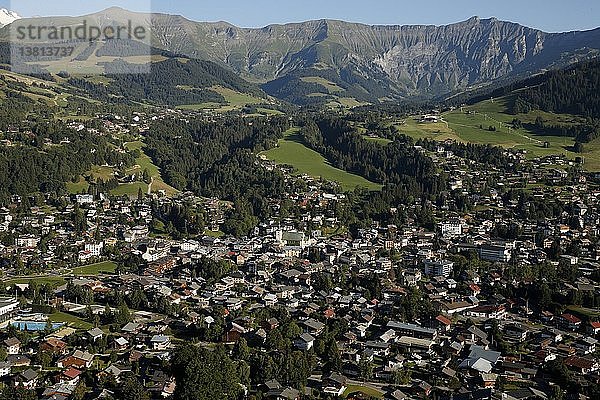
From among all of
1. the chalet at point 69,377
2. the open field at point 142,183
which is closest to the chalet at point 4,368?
the chalet at point 69,377

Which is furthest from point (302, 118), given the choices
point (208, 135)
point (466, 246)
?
point (466, 246)

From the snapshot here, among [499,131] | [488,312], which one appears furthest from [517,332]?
[499,131]

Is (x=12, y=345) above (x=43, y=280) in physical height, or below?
above

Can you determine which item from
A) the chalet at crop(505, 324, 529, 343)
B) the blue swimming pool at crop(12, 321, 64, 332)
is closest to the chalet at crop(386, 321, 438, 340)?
the chalet at crop(505, 324, 529, 343)

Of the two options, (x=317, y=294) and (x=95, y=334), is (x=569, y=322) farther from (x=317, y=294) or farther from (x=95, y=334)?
(x=95, y=334)

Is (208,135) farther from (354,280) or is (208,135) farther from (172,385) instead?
(172,385)
